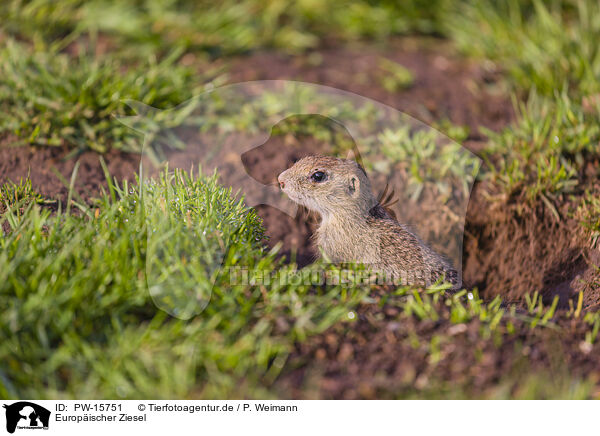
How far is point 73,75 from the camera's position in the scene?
4555mm

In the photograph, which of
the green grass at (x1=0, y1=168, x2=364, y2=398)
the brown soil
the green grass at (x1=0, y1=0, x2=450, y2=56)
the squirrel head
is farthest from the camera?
the green grass at (x1=0, y1=0, x2=450, y2=56)

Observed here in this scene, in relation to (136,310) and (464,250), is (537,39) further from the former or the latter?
(136,310)

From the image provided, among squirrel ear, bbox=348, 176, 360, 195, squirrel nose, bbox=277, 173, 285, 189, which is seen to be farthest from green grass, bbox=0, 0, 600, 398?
squirrel ear, bbox=348, 176, 360, 195

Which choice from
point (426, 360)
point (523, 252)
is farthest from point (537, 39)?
point (426, 360)

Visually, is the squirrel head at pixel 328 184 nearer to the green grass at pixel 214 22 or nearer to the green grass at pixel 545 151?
the green grass at pixel 545 151

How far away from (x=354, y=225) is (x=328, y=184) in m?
0.32

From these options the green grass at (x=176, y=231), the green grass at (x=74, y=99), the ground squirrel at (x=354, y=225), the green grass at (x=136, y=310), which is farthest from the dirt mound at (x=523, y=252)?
the green grass at (x=74, y=99)

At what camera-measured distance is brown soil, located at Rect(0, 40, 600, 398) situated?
2.84 metres

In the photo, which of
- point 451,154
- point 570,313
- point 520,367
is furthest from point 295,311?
point 451,154
